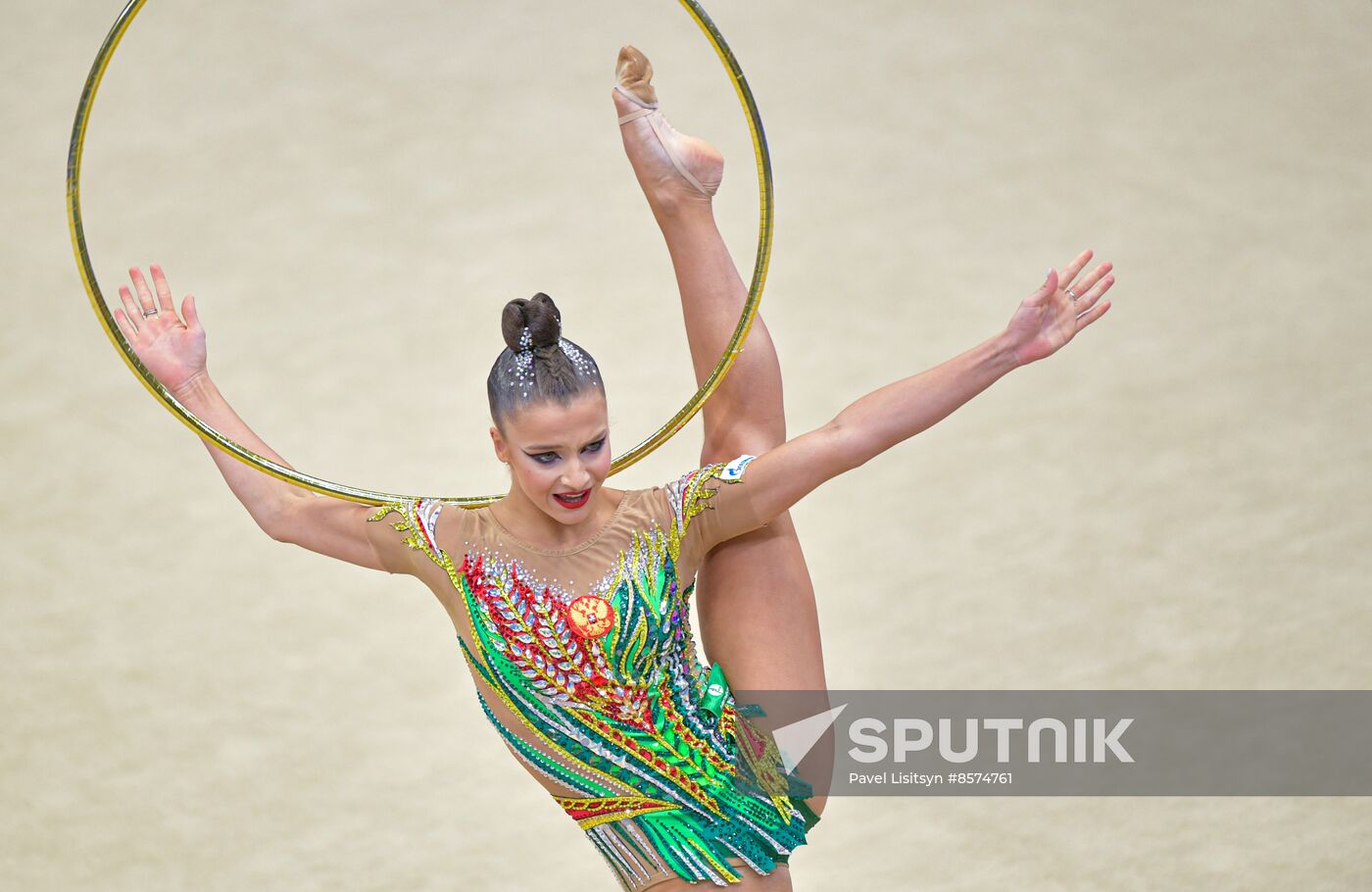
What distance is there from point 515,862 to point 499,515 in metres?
1.88

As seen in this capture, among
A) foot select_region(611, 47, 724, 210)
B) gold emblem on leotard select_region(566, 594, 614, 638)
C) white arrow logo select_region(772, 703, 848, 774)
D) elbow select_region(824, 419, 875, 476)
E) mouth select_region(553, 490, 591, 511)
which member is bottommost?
white arrow logo select_region(772, 703, 848, 774)

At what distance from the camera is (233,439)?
2957 millimetres

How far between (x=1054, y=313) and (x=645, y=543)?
2.22 ft

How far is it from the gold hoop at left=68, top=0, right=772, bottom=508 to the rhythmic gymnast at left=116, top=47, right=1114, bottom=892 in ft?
0.14

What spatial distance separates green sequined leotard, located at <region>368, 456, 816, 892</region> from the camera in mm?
2799

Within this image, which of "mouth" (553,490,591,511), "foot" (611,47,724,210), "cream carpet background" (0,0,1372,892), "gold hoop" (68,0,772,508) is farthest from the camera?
"cream carpet background" (0,0,1372,892)

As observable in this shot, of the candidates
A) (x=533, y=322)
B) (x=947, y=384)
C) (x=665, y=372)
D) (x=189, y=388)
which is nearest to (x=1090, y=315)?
(x=947, y=384)

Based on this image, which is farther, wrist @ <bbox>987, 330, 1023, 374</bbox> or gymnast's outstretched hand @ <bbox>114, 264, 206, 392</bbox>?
gymnast's outstretched hand @ <bbox>114, 264, 206, 392</bbox>

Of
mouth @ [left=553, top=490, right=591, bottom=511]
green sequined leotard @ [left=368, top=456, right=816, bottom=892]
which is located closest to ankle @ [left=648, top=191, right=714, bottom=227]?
green sequined leotard @ [left=368, top=456, right=816, bottom=892]

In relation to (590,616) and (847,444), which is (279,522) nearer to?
(590,616)

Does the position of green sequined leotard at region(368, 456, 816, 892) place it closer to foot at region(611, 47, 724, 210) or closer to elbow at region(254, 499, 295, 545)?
elbow at region(254, 499, 295, 545)

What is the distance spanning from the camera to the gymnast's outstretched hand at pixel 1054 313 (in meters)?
2.59

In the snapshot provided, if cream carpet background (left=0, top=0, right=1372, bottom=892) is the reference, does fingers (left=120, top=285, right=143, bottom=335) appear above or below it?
below

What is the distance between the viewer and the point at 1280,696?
4750 mm
